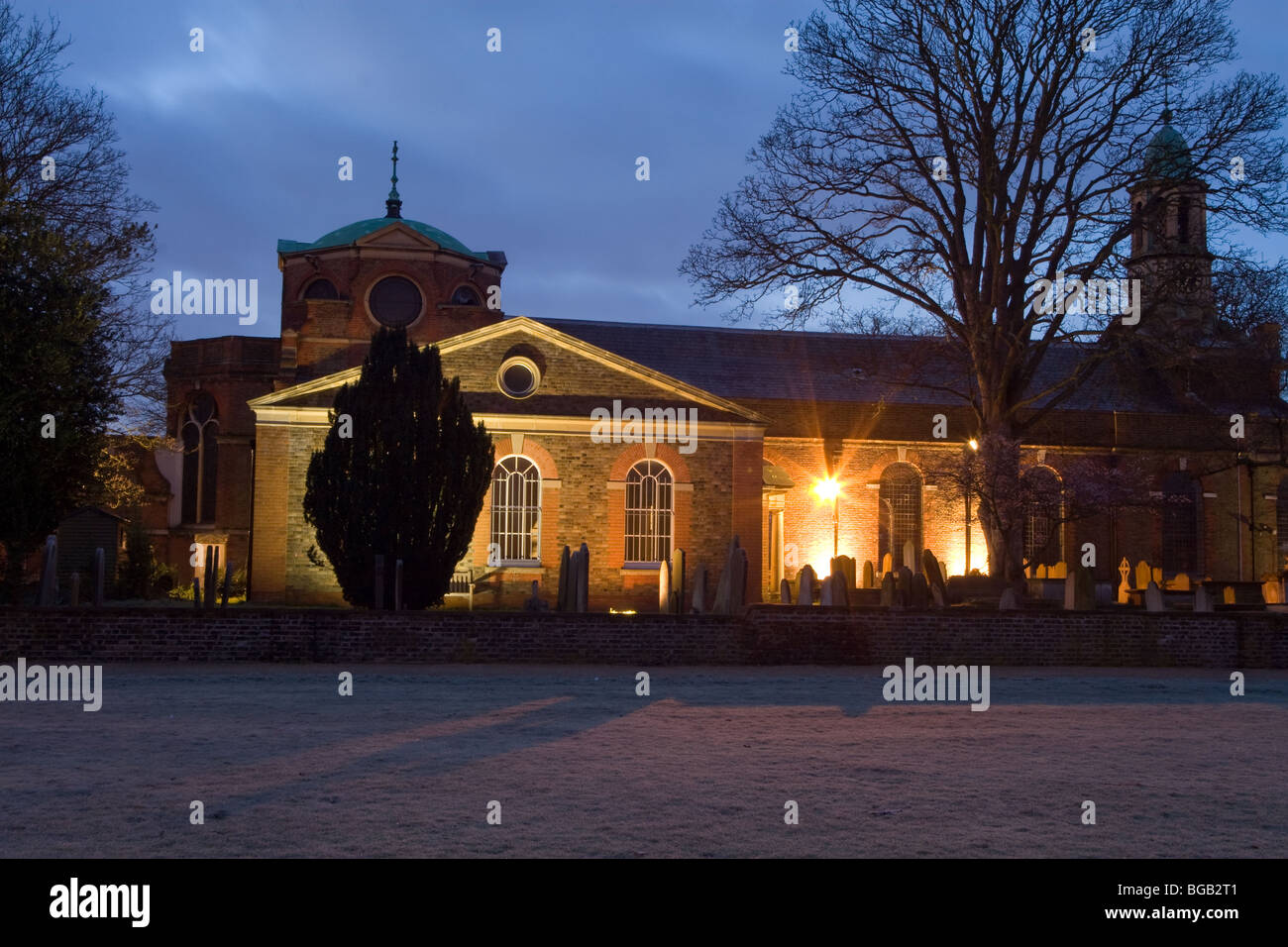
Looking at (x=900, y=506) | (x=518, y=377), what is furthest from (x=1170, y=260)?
(x=518, y=377)

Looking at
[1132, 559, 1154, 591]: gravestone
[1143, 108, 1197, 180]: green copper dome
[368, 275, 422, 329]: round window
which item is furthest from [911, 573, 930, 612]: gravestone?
[368, 275, 422, 329]: round window

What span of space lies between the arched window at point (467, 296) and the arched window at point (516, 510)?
9305 mm

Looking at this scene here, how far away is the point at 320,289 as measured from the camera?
118 ft

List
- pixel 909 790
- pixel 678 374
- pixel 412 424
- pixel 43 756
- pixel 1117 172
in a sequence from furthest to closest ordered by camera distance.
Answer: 1. pixel 678 374
2. pixel 1117 172
3. pixel 412 424
4. pixel 43 756
5. pixel 909 790

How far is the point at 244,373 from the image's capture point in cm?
3547

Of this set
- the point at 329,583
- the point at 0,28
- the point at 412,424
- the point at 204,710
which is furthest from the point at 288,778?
the point at 0,28

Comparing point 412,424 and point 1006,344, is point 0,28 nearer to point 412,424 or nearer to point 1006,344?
point 412,424

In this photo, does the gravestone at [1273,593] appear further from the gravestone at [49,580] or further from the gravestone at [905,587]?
the gravestone at [49,580]

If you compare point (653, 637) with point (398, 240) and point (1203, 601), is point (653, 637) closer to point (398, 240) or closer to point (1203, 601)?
point (1203, 601)

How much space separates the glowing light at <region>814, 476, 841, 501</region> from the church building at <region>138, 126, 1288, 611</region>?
68mm

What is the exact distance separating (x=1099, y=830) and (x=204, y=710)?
8445 mm

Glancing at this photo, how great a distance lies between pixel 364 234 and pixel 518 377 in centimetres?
1092

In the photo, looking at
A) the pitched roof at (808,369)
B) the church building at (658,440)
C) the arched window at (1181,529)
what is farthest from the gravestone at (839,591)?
the arched window at (1181,529)

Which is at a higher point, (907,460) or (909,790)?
(907,460)
